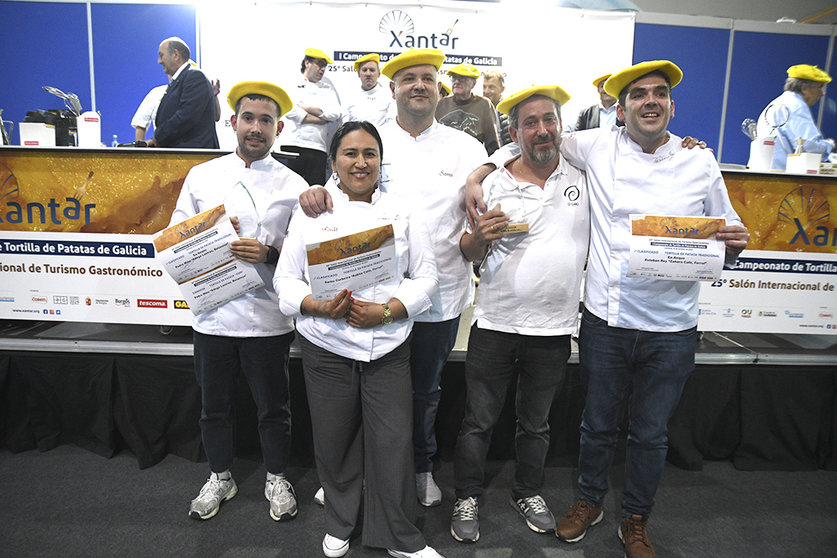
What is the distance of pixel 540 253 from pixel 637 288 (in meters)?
0.39

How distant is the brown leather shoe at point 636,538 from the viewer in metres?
2.18

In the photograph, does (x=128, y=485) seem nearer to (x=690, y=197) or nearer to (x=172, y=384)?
(x=172, y=384)

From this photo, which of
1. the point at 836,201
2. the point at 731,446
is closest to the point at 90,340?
the point at 731,446

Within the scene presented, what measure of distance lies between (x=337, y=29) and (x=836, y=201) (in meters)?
5.62

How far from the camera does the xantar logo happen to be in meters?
2.90

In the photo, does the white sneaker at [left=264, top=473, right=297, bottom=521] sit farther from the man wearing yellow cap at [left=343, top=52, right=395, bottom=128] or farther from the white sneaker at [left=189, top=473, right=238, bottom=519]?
the man wearing yellow cap at [left=343, top=52, right=395, bottom=128]

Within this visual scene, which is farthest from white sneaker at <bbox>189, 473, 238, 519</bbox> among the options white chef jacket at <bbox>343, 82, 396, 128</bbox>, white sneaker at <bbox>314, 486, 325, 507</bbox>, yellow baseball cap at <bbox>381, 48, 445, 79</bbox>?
white chef jacket at <bbox>343, 82, 396, 128</bbox>

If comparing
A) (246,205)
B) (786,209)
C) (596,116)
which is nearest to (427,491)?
(246,205)

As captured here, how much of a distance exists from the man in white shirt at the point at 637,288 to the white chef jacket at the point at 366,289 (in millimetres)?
350

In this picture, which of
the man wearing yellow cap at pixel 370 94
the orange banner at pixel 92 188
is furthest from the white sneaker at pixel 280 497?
the man wearing yellow cap at pixel 370 94

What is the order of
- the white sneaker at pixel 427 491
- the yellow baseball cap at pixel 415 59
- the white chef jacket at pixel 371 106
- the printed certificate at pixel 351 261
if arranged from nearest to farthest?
the printed certificate at pixel 351 261 → the yellow baseball cap at pixel 415 59 → the white sneaker at pixel 427 491 → the white chef jacket at pixel 371 106

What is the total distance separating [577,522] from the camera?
232cm

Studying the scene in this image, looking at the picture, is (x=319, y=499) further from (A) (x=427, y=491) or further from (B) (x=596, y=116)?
(B) (x=596, y=116)

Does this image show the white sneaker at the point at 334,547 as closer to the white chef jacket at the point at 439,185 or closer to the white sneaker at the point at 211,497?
the white sneaker at the point at 211,497
